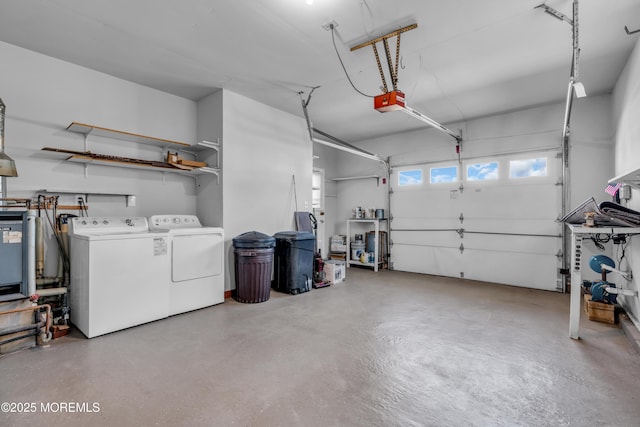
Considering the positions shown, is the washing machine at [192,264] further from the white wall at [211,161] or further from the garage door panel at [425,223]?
the garage door panel at [425,223]

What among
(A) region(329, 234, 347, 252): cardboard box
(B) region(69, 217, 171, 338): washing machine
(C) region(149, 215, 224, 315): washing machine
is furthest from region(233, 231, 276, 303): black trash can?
(A) region(329, 234, 347, 252): cardboard box

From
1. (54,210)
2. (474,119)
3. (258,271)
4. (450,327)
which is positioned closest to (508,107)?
(474,119)

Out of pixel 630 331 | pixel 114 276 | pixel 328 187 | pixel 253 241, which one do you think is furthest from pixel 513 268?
pixel 114 276

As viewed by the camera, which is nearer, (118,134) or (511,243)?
(118,134)

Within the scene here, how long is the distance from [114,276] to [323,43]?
3.25 m

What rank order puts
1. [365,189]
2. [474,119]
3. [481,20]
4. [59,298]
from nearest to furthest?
[481,20], [59,298], [474,119], [365,189]

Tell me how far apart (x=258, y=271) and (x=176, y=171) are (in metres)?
1.87

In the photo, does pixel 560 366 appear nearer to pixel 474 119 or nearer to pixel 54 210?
pixel 474 119

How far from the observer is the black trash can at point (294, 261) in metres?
4.61

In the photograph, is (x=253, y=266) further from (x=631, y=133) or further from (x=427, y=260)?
(x=631, y=133)

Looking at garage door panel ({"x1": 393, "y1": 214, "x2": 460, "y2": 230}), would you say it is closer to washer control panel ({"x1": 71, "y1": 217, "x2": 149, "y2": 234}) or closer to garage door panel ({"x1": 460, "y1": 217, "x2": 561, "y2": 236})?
garage door panel ({"x1": 460, "y1": 217, "x2": 561, "y2": 236})

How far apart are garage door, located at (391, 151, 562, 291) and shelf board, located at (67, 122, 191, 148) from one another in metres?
4.63

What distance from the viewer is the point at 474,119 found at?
570 centimetres

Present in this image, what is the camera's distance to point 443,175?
6.11m
